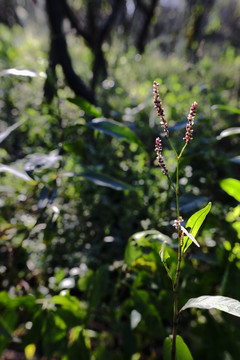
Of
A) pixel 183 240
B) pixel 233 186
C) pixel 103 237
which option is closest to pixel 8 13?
pixel 103 237

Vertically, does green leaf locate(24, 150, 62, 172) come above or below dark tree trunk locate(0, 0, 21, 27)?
below

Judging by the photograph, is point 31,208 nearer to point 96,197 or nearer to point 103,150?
point 96,197

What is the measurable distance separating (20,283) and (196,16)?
7.56 meters

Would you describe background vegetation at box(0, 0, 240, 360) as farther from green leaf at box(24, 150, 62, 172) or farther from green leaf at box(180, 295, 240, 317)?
green leaf at box(180, 295, 240, 317)

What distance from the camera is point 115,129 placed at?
3.37 ft

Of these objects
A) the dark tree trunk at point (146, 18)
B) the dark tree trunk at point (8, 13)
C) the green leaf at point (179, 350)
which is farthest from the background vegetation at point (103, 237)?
the dark tree trunk at point (8, 13)

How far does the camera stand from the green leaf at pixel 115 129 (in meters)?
1.02

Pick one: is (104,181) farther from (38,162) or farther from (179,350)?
(179,350)

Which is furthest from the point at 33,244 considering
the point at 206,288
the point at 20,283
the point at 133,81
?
the point at 133,81

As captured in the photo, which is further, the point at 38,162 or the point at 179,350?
the point at 38,162

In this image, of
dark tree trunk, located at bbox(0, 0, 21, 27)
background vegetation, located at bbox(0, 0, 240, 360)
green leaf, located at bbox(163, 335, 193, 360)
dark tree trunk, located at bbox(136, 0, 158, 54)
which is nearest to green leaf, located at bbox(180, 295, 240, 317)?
green leaf, located at bbox(163, 335, 193, 360)

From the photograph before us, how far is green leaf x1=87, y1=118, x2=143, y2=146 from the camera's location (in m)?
1.02

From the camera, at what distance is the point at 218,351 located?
963mm

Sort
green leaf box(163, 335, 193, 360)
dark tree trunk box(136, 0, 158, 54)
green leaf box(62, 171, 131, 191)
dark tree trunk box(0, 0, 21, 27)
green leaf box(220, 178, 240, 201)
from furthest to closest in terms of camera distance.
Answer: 1. dark tree trunk box(0, 0, 21, 27)
2. dark tree trunk box(136, 0, 158, 54)
3. green leaf box(62, 171, 131, 191)
4. green leaf box(220, 178, 240, 201)
5. green leaf box(163, 335, 193, 360)
